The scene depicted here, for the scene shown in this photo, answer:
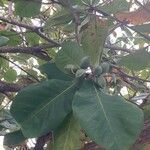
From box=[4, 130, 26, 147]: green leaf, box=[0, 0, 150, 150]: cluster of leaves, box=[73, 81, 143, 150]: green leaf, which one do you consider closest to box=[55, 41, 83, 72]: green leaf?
box=[0, 0, 150, 150]: cluster of leaves

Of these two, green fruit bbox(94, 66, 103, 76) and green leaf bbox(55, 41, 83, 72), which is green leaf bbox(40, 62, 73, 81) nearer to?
green leaf bbox(55, 41, 83, 72)

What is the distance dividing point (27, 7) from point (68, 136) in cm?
46

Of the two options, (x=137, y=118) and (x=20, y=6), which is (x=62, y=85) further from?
(x=20, y=6)

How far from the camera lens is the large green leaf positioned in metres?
0.84

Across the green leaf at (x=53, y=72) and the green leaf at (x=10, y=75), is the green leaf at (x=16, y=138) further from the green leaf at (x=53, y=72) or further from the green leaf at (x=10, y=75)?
the green leaf at (x=10, y=75)

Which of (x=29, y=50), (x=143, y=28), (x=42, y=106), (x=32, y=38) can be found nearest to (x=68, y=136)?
(x=42, y=106)

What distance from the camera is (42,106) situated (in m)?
0.85

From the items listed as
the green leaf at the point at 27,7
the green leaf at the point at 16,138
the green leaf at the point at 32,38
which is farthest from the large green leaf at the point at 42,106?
the green leaf at the point at 32,38

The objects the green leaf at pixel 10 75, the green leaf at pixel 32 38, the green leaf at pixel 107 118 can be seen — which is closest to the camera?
the green leaf at pixel 107 118

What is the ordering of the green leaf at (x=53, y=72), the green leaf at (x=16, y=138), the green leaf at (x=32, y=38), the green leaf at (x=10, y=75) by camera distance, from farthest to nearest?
the green leaf at (x=10, y=75), the green leaf at (x=32, y=38), the green leaf at (x=16, y=138), the green leaf at (x=53, y=72)

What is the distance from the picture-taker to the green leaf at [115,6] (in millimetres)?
1054

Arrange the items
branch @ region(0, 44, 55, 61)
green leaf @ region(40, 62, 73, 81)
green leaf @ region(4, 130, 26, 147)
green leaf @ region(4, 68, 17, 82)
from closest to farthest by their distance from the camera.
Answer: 1. green leaf @ region(40, 62, 73, 81)
2. green leaf @ region(4, 130, 26, 147)
3. branch @ region(0, 44, 55, 61)
4. green leaf @ region(4, 68, 17, 82)

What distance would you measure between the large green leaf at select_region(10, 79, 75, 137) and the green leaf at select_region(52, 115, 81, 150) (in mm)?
38

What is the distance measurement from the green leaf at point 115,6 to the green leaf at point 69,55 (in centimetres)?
17
